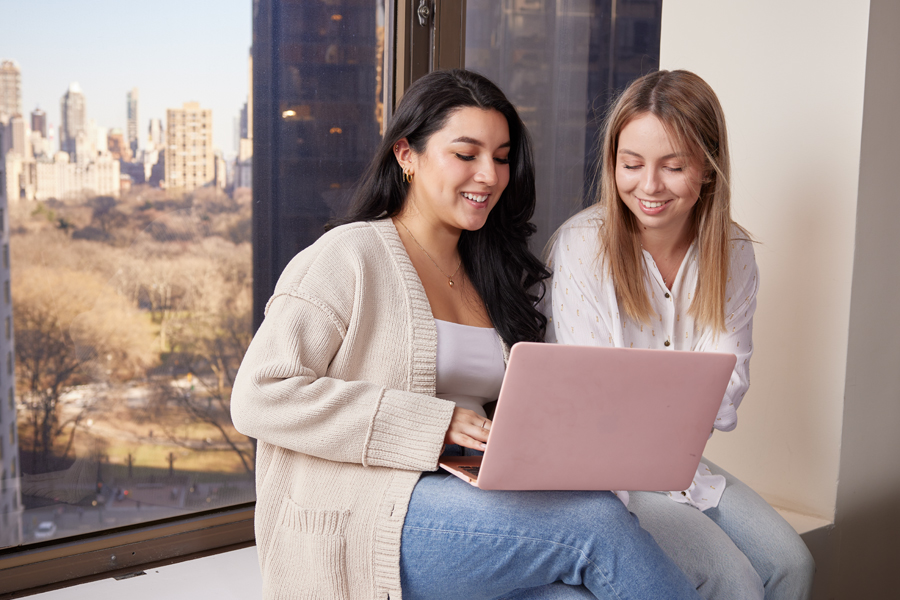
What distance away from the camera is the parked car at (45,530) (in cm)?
151

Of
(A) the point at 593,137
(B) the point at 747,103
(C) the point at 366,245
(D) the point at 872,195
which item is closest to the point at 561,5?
(A) the point at 593,137

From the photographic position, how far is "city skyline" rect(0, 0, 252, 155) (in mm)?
1435

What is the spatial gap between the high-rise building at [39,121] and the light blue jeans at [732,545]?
1.29 m

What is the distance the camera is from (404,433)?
111cm

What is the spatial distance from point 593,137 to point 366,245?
1.34 meters

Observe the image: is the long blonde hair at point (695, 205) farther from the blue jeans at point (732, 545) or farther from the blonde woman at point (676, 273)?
the blue jeans at point (732, 545)

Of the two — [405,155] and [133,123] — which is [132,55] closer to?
[133,123]

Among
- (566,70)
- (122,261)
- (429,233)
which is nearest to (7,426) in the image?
(122,261)

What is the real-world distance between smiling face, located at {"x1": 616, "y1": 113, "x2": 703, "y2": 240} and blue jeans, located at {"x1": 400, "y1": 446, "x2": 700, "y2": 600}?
59 cm

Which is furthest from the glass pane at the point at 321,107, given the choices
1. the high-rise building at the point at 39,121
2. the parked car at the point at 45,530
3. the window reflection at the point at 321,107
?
the parked car at the point at 45,530

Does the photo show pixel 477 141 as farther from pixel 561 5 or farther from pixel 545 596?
pixel 561 5

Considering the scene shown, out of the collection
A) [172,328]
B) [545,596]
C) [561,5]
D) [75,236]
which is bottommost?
[545,596]

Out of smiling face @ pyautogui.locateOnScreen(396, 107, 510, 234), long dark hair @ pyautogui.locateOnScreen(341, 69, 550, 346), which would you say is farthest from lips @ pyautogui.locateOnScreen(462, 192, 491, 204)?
long dark hair @ pyautogui.locateOnScreen(341, 69, 550, 346)

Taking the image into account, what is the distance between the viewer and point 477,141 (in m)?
1.37
